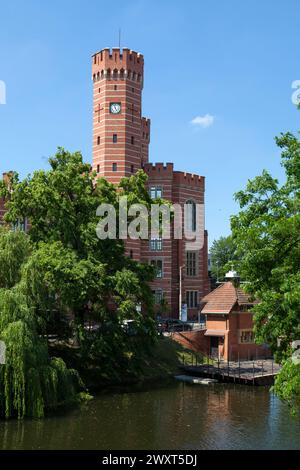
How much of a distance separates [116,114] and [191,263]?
15583 mm

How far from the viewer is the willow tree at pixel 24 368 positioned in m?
23.0

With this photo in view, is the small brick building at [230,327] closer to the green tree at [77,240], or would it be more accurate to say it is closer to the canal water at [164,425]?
the green tree at [77,240]

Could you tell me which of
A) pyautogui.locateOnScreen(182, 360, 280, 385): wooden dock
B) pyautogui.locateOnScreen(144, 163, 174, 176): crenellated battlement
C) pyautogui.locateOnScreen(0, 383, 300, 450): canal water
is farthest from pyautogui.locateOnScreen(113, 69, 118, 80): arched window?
pyautogui.locateOnScreen(0, 383, 300, 450): canal water

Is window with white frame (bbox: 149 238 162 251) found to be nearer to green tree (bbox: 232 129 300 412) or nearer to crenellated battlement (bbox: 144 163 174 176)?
crenellated battlement (bbox: 144 163 174 176)

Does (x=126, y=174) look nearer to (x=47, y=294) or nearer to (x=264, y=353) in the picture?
(x=264, y=353)

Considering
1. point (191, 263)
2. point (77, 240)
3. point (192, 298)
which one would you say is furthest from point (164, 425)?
point (191, 263)

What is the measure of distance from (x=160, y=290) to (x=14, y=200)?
2274 centimetres

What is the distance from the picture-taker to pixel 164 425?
23688 millimetres

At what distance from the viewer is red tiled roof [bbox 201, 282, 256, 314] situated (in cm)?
4101

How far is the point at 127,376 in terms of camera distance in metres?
33.8

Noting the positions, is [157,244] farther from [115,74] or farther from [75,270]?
[75,270]

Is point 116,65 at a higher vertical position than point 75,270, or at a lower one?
higher

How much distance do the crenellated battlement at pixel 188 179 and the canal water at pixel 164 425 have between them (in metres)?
27.0
